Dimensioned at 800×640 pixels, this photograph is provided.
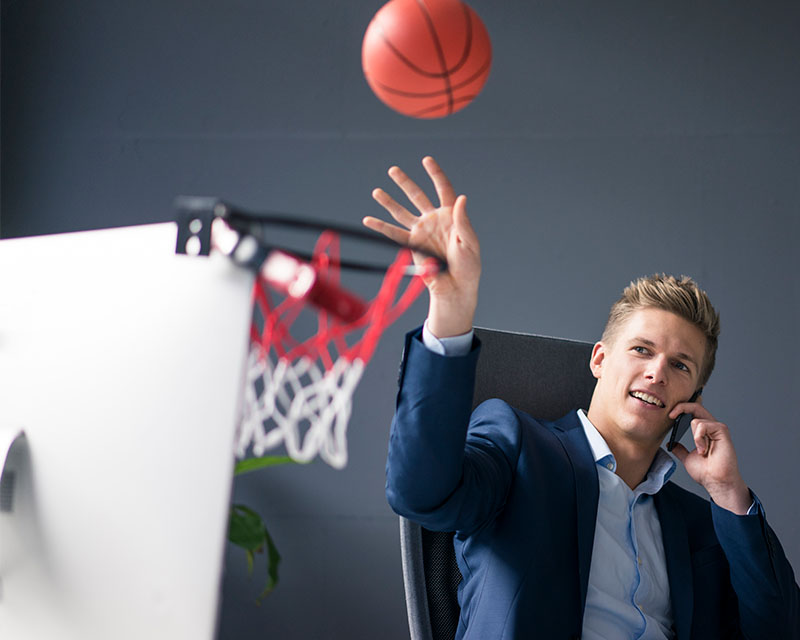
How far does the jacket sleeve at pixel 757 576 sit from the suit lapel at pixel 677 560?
70 mm

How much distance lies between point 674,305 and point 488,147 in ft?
3.55

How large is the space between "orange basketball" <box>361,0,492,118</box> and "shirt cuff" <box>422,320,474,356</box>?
1.29 feet

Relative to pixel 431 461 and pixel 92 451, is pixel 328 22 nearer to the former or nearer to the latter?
pixel 431 461

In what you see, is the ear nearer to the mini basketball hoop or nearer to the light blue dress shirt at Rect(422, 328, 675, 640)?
the light blue dress shirt at Rect(422, 328, 675, 640)

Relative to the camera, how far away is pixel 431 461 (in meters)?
1.12

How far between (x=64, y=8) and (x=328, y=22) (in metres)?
0.85

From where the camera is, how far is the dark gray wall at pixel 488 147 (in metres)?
2.43

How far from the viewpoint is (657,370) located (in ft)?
5.02

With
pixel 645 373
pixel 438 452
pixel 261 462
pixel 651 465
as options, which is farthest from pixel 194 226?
pixel 261 462

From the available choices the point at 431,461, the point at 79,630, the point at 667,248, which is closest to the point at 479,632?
the point at 431,461

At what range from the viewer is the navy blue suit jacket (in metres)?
1.11

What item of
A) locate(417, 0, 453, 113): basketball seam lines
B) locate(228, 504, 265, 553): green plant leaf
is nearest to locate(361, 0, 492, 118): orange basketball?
locate(417, 0, 453, 113): basketball seam lines

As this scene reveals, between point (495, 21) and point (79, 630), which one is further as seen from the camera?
point (495, 21)

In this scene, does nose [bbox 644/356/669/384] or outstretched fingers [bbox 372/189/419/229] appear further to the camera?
nose [bbox 644/356/669/384]
